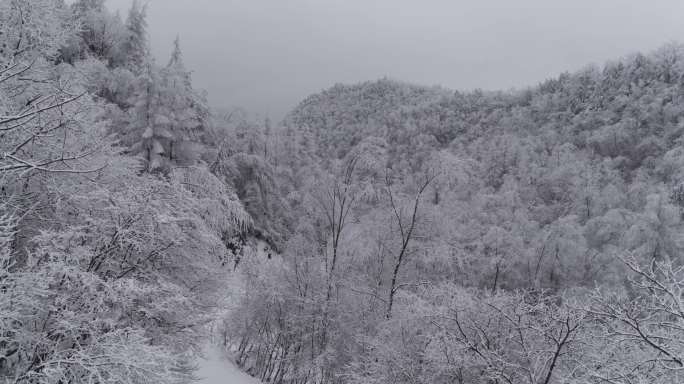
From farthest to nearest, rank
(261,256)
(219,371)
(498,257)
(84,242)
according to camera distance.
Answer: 1. (498,257)
2. (261,256)
3. (219,371)
4. (84,242)

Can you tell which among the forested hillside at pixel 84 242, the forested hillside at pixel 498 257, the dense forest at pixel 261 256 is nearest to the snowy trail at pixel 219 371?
the dense forest at pixel 261 256

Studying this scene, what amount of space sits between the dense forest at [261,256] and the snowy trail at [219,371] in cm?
103

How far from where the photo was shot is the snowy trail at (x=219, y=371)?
1381cm

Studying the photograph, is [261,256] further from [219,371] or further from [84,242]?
[84,242]

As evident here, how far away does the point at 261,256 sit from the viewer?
20.7 meters

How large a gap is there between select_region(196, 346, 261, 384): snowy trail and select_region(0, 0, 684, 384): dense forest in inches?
40.4

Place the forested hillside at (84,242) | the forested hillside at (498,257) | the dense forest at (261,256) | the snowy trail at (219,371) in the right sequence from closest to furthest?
the forested hillside at (84,242) < the dense forest at (261,256) < the forested hillside at (498,257) < the snowy trail at (219,371)

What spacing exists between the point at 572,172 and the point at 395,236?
43325mm

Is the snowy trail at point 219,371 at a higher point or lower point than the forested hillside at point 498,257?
lower

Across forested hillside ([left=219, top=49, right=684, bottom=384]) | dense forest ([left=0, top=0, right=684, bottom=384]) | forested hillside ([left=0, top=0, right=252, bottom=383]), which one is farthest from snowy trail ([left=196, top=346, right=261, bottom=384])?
forested hillside ([left=0, top=0, right=252, bottom=383])

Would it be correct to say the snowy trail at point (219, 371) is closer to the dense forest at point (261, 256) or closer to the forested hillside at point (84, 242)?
the dense forest at point (261, 256)

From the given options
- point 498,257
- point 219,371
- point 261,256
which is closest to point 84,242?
Result: point 219,371

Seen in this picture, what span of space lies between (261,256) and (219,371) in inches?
270

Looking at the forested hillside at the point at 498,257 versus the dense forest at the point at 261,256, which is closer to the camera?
the dense forest at the point at 261,256
